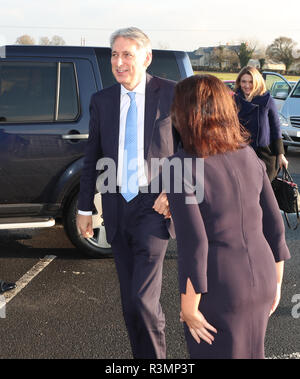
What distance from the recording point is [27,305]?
3928 millimetres

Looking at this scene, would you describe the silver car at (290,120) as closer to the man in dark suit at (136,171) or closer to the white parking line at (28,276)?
the white parking line at (28,276)

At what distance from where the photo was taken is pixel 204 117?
1.78 m

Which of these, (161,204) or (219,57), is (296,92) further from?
(219,57)

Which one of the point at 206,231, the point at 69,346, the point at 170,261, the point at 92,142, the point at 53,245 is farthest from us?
the point at 53,245

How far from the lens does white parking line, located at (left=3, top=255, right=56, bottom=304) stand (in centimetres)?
409

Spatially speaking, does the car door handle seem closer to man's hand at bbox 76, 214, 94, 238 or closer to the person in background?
the person in background

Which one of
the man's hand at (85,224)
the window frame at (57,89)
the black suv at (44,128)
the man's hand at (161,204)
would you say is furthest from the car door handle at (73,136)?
the man's hand at (161,204)

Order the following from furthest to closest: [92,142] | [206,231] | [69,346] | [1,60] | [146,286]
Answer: [1,60] < [69,346] < [92,142] < [146,286] < [206,231]

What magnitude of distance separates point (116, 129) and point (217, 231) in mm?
1150

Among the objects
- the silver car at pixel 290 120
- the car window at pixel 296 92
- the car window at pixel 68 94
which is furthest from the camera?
the car window at pixel 296 92

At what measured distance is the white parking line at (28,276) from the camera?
4088mm

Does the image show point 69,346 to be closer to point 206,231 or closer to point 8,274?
point 8,274

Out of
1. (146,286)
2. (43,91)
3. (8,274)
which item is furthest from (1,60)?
(146,286)

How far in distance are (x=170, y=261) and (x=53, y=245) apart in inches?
51.1
